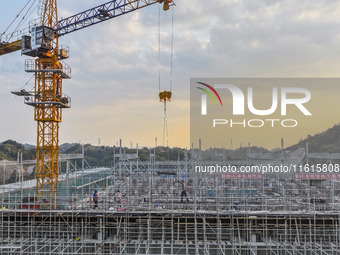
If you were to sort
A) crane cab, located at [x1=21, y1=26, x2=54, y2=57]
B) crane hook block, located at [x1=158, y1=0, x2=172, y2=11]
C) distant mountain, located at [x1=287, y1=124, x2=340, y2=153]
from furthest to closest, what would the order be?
distant mountain, located at [x1=287, y1=124, x2=340, y2=153] < crane hook block, located at [x1=158, y1=0, x2=172, y2=11] < crane cab, located at [x1=21, y1=26, x2=54, y2=57]

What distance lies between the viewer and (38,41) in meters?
15.8

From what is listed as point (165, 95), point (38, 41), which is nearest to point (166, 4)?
point (165, 95)

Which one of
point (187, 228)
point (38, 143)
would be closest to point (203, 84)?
point (187, 228)

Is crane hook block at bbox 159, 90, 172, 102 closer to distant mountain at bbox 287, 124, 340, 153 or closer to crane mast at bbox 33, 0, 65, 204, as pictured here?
crane mast at bbox 33, 0, 65, 204

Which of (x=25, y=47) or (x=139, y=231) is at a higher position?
(x=25, y=47)

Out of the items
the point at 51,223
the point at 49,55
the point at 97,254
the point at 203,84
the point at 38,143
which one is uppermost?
the point at 49,55

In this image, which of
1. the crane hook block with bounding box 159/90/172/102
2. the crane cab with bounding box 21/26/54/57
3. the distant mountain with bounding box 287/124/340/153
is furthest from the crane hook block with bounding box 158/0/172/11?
the distant mountain with bounding box 287/124/340/153

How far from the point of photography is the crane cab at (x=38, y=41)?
15789 millimetres

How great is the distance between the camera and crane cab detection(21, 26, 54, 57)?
15.8 meters

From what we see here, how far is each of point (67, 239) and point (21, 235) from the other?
1984mm

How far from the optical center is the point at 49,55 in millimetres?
16266

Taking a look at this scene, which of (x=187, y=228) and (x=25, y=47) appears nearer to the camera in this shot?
(x=187, y=228)

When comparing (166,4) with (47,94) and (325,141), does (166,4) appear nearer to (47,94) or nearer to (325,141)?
(47,94)

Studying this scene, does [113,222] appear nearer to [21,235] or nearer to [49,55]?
[21,235]
